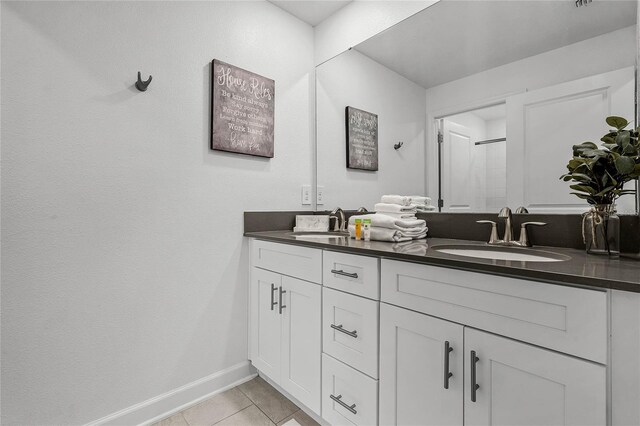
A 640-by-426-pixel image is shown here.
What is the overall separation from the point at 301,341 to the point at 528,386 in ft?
2.94

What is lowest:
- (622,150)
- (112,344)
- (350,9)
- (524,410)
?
(112,344)

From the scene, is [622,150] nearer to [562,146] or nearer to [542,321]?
[562,146]

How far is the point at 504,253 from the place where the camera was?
1.16m

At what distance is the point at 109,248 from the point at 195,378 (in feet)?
2.67

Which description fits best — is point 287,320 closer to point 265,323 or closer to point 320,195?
point 265,323

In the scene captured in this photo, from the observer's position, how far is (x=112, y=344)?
131 centimetres

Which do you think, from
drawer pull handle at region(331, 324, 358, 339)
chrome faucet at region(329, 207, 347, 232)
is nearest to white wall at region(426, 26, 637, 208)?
chrome faucet at region(329, 207, 347, 232)

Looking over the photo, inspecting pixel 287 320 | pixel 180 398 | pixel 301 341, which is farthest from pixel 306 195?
pixel 180 398

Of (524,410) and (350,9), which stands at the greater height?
(350,9)

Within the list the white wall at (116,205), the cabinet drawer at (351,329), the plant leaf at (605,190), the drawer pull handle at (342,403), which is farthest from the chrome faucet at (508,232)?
the white wall at (116,205)

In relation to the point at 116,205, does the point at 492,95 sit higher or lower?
higher

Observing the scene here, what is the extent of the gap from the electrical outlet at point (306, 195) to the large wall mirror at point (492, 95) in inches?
12.8

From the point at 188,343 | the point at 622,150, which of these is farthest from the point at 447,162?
the point at 188,343

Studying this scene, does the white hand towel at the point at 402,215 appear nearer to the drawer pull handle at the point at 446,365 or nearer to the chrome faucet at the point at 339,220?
the chrome faucet at the point at 339,220
